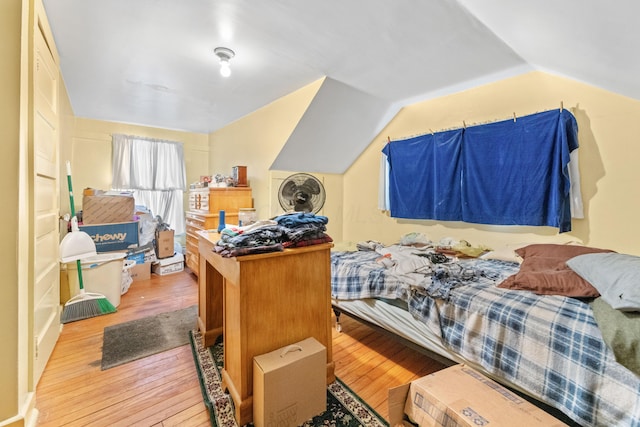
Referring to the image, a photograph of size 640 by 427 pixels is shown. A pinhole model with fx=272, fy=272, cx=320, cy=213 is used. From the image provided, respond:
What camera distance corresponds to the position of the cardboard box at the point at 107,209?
3297 millimetres

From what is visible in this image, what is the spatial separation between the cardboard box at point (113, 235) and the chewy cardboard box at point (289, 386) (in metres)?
3.06

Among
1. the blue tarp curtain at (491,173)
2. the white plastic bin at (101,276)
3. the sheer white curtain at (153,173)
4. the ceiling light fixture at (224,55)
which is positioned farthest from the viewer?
the sheer white curtain at (153,173)

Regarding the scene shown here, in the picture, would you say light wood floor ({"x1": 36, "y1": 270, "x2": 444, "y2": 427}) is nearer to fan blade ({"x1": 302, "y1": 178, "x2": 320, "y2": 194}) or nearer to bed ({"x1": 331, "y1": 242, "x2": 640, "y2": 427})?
bed ({"x1": 331, "y1": 242, "x2": 640, "y2": 427})

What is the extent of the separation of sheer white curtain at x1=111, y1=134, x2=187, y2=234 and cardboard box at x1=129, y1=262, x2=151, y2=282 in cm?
121

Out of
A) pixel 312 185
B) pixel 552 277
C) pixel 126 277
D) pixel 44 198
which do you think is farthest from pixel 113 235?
pixel 552 277

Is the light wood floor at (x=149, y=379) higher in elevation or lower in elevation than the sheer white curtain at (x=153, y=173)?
lower

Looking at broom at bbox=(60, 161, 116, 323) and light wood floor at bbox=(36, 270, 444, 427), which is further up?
broom at bbox=(60, 161, 116, 323)

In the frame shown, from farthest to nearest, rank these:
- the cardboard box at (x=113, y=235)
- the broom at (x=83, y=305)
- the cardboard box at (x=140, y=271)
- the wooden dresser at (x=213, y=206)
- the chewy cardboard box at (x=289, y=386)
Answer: the cardboard box at (x=140, y=271)
the wooden dresser at (x=213, y=206)
the cardboard box at (x=113, y=235)
the broom at (x=83, y=305)
the chewy cardboard box at (x=289, y=386)

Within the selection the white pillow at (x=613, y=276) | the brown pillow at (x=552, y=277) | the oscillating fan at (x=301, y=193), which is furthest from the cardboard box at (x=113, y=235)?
the white pillow at (x=613, y=276)

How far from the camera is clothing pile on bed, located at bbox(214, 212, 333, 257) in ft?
4.49

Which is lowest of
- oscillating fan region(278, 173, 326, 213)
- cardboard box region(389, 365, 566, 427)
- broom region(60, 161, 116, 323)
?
broom region(60, 161, 116, 323)

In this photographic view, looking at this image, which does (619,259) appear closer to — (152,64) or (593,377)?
(593,377)

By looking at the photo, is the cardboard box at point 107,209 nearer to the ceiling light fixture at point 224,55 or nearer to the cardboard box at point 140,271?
the cardboard box at point 140,271

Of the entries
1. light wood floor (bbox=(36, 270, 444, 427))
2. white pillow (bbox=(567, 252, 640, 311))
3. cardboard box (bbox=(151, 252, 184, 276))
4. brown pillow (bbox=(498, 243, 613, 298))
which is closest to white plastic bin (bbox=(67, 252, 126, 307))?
light wood floor (bbox=(36, 270, 444, 427))
